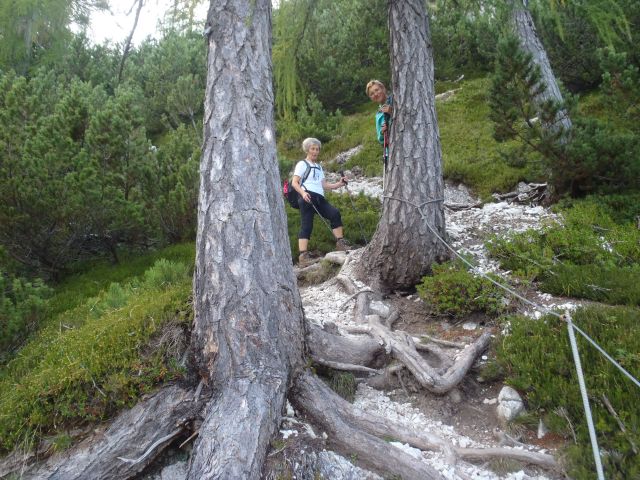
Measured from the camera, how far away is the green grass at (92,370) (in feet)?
10.4

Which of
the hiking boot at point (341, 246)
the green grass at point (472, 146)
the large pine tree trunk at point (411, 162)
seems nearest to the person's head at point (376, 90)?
the large pine tree trunk at point (411, 162)

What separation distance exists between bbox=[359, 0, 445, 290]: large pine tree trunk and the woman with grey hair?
4.47 ft

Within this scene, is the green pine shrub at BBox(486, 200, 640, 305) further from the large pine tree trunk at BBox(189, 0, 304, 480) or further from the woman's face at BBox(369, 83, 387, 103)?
the large pine tree trunk at BBox(189, 0, 304, 480)

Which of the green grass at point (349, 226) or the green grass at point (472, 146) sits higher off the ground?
the green grass at point (472, 146)

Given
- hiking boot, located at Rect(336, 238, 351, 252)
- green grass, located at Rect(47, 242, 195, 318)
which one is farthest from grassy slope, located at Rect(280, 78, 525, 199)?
green grass, located at Rect(47, 242, 195, 318)

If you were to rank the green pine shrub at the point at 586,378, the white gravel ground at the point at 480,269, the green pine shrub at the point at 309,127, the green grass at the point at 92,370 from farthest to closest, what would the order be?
the green pine shrub at the point at 309,127
the green grass at the point at 92,370
the white gravel ground at the point at 480,269
the green pine shrub at the point at 586,378

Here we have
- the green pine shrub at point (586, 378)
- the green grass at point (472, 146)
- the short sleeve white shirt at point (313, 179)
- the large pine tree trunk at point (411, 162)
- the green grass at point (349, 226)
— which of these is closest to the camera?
the green pine shrub at point (586, 378)

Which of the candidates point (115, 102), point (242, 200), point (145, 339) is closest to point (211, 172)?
point (242, 200)

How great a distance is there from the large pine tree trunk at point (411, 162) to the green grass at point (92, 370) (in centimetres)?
259

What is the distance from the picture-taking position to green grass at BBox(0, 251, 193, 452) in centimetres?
317

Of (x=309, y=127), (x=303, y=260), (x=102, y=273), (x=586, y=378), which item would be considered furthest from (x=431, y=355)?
(x=309, y=127)

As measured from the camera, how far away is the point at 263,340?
125 inches

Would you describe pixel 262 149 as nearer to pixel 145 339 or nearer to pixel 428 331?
pixel 145 339

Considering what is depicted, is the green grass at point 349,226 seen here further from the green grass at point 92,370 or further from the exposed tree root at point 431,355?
the green grass at point 92,370
